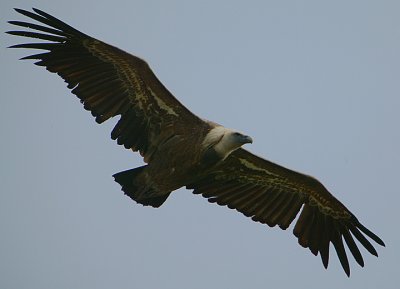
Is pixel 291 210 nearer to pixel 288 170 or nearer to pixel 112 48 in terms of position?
pixel 288 170

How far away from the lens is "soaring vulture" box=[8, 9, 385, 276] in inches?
557

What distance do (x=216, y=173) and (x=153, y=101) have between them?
2126 millimetres

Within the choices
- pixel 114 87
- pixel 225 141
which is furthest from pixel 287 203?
pixel 114 87

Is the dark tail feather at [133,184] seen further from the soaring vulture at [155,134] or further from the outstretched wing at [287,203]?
the outstretched wing at [287,203]

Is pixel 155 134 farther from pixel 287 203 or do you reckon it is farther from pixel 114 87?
pixel 287 203

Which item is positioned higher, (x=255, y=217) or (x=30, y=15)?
(x=30, y=15)

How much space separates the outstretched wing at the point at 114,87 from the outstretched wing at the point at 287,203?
5.44ft

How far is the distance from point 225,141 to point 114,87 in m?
2.31

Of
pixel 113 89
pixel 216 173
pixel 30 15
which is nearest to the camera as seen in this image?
pixel 30 15

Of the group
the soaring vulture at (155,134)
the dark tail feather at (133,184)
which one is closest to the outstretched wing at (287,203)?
the soaring vulture at (155,134)

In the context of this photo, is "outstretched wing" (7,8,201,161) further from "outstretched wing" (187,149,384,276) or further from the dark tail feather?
"outstretched wing" (187,149,384,276)

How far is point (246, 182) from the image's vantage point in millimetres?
15812

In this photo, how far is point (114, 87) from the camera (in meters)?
14.6

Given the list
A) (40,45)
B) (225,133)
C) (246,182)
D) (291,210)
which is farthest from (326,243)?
(40,45)
